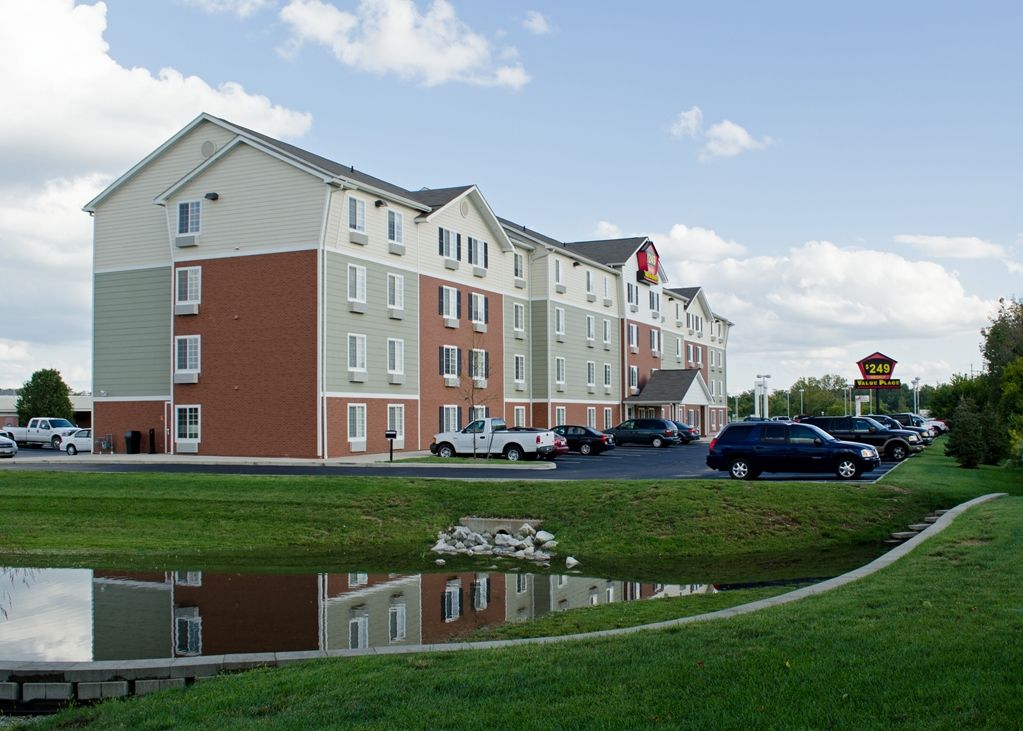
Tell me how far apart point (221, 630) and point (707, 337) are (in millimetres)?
80050

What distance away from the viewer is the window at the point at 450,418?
151 ft

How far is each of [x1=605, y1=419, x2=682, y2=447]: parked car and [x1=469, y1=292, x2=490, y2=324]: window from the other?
32.7 feet

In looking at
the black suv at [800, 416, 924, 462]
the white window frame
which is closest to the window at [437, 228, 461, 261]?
the white window frame

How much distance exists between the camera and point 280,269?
128 ft

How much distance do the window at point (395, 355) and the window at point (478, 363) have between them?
6335mm

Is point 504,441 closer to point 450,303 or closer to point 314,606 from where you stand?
point 450,303

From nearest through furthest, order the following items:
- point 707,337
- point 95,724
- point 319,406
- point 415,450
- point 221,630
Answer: point 95,724 < point 221,630 < point 319,406 < point 415,450 < point 707,337

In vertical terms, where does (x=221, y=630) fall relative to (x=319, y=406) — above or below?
below

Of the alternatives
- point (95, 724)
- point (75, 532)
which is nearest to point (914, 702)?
point (95, 724)

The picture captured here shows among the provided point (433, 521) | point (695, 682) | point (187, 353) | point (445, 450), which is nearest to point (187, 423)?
point (187, 353)

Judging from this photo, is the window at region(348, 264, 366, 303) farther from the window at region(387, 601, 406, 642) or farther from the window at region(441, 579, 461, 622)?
the window at region(387, 601, 406, 642)

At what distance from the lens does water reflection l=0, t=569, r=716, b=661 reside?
12.3 metres

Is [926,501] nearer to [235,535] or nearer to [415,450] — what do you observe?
[235,535]

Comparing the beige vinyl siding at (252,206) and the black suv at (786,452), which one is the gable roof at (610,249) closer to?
the beige vinyl siding at (252,206)
